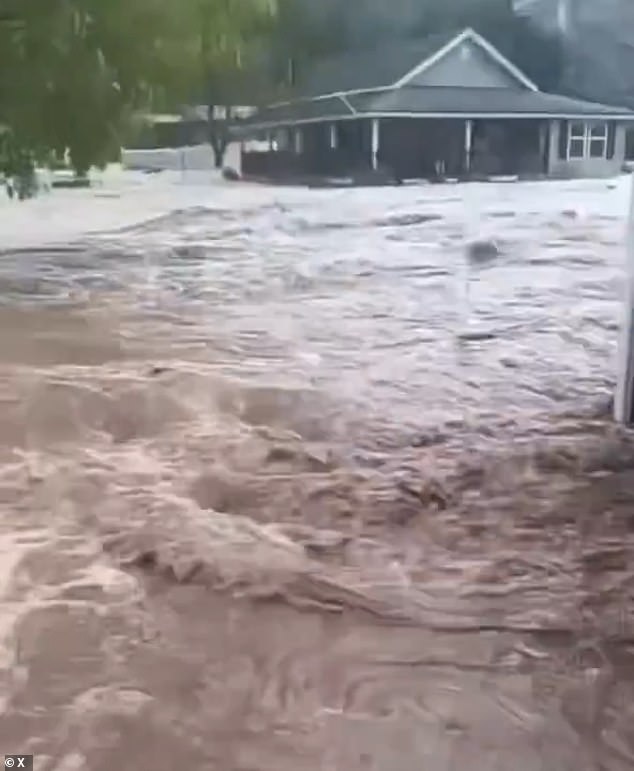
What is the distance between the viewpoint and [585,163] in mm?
1126

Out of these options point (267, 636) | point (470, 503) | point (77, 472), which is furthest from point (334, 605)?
point (77, 472)

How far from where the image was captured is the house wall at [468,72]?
111 centimetres

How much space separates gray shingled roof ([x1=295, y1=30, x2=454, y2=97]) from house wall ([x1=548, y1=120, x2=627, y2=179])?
0.17 meters

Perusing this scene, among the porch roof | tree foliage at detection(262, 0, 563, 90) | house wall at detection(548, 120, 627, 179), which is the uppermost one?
tree foliage at detection(262, 0, 563, 90)

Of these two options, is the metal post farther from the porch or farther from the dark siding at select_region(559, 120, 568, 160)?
the dark siding at select_region(559, 120, 568, 160)

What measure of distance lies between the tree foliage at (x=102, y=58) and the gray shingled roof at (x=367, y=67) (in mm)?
85

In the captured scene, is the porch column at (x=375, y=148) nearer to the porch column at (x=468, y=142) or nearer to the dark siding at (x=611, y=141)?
the porch column at (x=468, y=142)

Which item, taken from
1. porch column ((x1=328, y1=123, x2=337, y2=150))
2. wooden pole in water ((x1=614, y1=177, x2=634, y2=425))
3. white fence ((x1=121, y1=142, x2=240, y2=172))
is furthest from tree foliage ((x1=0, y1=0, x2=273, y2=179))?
wooden pole in water ((x1=614, y1=177, x2=634, y2=425))

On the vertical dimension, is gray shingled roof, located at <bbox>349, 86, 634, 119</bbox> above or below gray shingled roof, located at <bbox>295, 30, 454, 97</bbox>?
below

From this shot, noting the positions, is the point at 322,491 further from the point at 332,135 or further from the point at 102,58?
the point at 102,58

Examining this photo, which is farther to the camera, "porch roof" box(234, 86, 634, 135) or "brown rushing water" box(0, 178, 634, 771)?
"porch roof" box(234, 86, 634, 135)

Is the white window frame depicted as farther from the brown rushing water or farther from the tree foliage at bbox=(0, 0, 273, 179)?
the tree foliage at bbox=(0, 0, 273, 179)

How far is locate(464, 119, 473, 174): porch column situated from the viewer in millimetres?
1146

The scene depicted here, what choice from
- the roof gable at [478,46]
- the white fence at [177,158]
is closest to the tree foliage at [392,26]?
the roof gable at [478,46]
